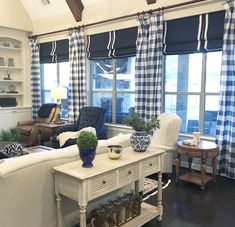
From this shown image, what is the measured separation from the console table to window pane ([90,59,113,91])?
336 cm

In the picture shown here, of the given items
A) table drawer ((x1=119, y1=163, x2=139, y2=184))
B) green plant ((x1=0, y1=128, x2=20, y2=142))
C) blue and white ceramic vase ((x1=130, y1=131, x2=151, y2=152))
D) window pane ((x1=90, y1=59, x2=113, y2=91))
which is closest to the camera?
table drawer ((x1=119, y1=163, x2=139, y2=184))

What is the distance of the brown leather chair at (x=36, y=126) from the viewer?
18.5 feet

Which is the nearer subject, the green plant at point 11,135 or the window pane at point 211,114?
the window pane at point 211,114

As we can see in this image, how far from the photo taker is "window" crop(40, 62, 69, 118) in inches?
261

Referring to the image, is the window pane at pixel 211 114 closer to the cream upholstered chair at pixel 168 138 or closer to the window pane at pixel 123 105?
the cream upholstered chair at pixel 168 138

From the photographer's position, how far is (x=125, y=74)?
5.46m

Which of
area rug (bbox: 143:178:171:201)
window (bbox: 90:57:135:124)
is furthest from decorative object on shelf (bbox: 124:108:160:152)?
window (bbox: 90:57:135:124)

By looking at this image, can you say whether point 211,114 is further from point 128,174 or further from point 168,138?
point 128,174

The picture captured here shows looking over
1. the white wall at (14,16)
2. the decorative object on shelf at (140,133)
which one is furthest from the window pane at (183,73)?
the white wall at (14,16)

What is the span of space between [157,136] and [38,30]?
454 centimetres

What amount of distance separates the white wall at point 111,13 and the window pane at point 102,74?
69 cm

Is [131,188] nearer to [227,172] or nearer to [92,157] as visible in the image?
[92,157]

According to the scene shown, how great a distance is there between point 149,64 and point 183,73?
63cm

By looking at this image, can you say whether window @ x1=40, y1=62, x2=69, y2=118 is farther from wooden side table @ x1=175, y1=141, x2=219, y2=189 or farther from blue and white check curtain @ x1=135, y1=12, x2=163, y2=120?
wooden side table @ x1=175, y1=141, x2=219, y2=189
